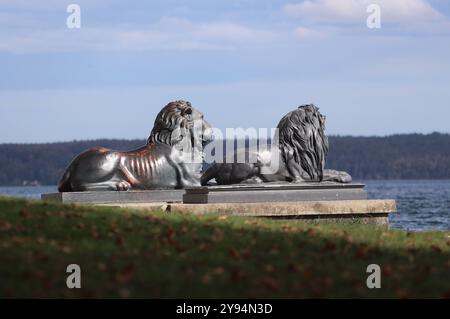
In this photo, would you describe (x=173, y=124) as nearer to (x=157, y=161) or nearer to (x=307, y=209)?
(x=157, y=161)

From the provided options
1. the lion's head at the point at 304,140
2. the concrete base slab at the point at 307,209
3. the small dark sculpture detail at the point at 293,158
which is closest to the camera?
the concrete base slab at the point at 307,209

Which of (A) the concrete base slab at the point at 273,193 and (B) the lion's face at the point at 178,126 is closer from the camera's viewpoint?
(A) the concrete base slab at the point at 273,193

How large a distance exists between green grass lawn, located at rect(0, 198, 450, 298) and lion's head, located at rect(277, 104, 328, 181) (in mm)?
5680

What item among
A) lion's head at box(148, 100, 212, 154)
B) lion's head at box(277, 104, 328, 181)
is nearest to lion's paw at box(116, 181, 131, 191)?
lion's head at box(148, 100, 212, 154)

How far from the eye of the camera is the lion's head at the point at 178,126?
76.7 ft

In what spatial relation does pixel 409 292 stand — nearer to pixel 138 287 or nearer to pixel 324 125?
pixel 138 287

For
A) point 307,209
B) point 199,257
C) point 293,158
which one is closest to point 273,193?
point 307,209

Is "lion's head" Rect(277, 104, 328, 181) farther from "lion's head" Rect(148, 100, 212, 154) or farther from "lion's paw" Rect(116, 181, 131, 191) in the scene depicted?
"lion's paw" Rect(116, 181, 131, 191)

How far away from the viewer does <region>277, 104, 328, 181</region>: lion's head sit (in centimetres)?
2239

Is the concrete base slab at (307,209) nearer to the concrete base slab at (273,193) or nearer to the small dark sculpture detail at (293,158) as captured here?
the concrete base slab at (273,193)

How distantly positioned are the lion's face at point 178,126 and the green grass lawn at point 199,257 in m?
6.67

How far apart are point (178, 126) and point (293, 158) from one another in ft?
8.25

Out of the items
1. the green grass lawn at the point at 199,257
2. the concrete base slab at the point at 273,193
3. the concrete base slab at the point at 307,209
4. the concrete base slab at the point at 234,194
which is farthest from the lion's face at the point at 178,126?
the green grass lawn at the point at 199,257

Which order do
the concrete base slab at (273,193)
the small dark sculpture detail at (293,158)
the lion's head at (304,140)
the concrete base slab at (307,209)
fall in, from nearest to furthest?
the concrete base slab at (307,209)
the concrete base slab at (273,193)
the small dark sculpture detail at (293,158)
the lion's head at (304,140)
